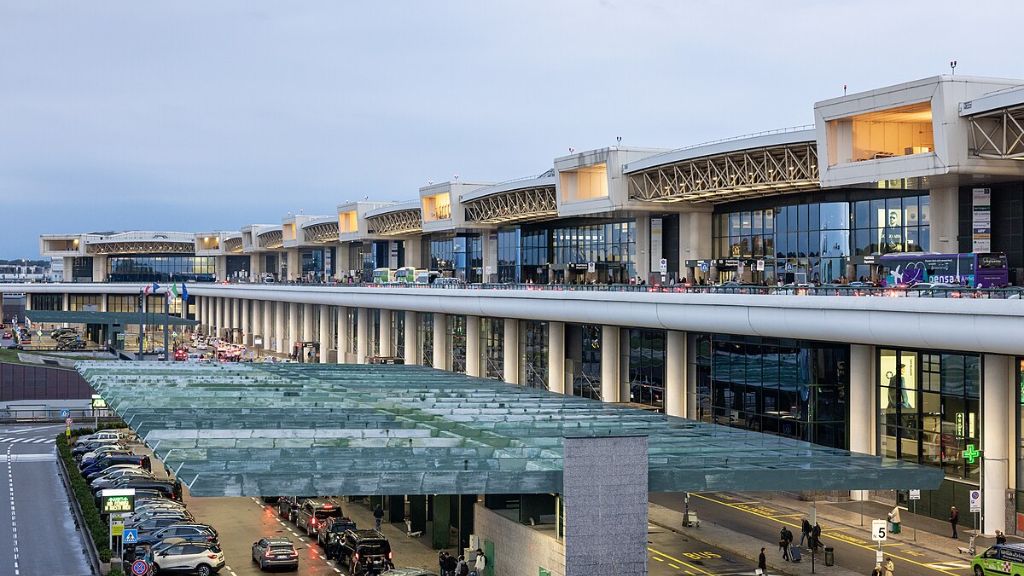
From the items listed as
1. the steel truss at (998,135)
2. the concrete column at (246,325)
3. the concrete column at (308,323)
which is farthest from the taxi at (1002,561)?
the concrete column at (246,325)

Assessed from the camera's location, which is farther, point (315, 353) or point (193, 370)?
point (315, 353)

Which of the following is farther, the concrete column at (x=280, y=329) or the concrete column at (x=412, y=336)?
the concrete column at (x=280, y=329)

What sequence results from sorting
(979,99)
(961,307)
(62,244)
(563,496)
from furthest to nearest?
1. (62,244)
2. (979,99)
3. (961,307)
4. (563,496)

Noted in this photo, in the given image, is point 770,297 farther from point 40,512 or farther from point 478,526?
point 40,512

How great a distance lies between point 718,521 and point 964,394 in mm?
10687

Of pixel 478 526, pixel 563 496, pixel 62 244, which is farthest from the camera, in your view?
pixel 62 244

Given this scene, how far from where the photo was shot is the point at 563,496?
30.7 m

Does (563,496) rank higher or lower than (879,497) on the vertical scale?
higher

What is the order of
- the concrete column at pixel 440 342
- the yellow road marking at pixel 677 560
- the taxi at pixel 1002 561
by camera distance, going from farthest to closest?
the concrete column at pixel 440 342 → the yellow road marking at pixel 677 560 → the taxi at pixel 1002 561

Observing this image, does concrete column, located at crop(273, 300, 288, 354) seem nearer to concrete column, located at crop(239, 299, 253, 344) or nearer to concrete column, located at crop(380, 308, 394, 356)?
concrete column, located at crop(239, 299, 253, 344)

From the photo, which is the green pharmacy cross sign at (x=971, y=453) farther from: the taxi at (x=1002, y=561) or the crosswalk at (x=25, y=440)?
the crosswalk at (x=25, y=440)

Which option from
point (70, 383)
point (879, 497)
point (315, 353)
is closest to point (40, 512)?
point (879, 497)

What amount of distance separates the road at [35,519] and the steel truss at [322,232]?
66815 millimetres

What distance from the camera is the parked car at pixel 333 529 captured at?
42031 millimetres
